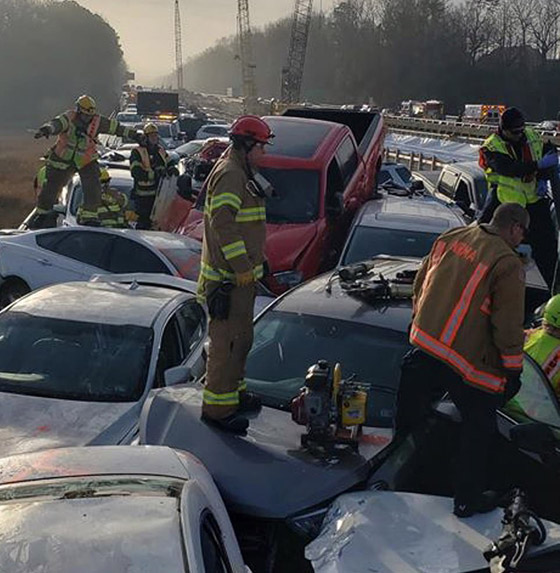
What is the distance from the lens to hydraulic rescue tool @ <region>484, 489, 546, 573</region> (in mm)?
2949

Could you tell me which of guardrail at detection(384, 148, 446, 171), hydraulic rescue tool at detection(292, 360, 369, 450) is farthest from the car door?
guardrail at detection(384, 148, 446, 171)

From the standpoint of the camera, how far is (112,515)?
2.64 metres

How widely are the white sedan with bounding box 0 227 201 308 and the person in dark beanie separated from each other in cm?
300

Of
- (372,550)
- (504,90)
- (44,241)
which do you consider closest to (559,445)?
(372,550)

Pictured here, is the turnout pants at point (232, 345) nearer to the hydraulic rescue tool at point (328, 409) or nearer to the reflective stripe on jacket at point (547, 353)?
the hydraulic rescue tool at point (328, 409)

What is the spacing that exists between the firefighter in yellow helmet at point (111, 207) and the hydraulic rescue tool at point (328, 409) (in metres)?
7.07

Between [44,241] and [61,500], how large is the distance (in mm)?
6408

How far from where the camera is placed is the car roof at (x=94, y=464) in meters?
3.02

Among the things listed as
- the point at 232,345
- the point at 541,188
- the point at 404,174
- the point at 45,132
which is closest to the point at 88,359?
the point at 232,345

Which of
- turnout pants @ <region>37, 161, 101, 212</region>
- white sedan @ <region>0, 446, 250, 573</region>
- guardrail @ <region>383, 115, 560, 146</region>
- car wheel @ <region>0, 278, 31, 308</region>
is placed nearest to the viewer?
white sedan @ <region>0, 446, 250, 573</region>

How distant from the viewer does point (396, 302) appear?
522cm

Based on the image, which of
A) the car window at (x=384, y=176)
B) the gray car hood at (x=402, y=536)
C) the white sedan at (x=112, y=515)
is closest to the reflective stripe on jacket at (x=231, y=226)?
the white sedan at (x=112, y=515)

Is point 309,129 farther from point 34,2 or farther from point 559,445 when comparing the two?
point 34,2

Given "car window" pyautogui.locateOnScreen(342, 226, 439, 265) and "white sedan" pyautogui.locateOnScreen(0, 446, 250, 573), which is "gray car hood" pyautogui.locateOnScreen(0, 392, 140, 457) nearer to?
"white sedan" pyautogui.locateOnScreen(0, 446, 250, 573)
